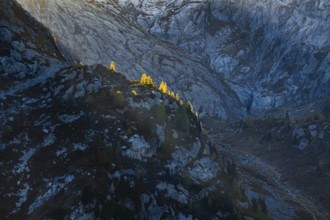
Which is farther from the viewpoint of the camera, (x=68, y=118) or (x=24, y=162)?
(x=68, y=118)

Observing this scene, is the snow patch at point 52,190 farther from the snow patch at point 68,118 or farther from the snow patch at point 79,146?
the snow patch at point 68,118

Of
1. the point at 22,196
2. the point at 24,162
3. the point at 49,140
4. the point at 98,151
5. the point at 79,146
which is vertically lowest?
the point at 22,196

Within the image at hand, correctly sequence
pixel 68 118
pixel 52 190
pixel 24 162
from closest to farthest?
pixel 52 190, pixel 24 162, pixel 68 118

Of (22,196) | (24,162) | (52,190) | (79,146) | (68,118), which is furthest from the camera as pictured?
(68,118)

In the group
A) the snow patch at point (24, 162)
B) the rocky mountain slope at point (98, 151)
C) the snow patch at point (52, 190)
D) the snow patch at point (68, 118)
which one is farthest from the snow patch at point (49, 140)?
the snow patch at point (52, 190)

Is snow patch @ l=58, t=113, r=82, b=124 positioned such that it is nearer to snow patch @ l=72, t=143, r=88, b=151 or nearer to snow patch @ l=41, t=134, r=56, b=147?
snow patch @ l=41, t=134, r=56, b=147

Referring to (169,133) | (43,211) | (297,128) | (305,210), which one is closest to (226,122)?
(297,128)

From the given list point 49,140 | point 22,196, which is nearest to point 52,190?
point 22,196

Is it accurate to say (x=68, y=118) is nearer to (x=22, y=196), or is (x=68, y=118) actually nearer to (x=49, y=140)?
(x=49, y=140)

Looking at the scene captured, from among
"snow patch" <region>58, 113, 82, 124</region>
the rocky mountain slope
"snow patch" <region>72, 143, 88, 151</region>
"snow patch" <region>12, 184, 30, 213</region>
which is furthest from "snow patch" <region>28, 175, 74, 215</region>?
"snow patch" <region>58, 113, 82, 124</region>
